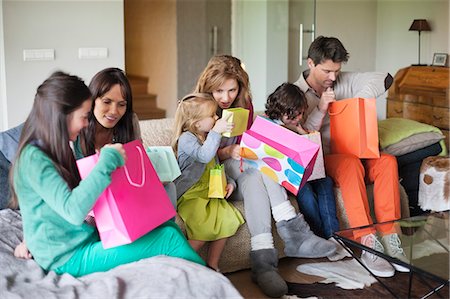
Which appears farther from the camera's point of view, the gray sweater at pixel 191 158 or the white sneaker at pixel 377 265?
the white sneaker at pixel 377 265

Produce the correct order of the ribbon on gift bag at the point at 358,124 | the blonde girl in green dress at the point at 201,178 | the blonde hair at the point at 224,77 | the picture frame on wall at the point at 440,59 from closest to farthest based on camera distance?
the blonde girl in green dress at the point at 201,178, the blonde hair at the point at 224,77, the ribbon on gift bag at the point at 358,124, the picture frame on wall at the point at 440,59

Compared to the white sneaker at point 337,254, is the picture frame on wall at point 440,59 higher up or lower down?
higher up

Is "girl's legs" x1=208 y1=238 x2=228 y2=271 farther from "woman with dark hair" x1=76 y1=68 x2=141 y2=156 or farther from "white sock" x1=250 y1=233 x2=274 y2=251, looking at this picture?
"woman with dark hair" x1=76 y1=68 x2=141 y2=156

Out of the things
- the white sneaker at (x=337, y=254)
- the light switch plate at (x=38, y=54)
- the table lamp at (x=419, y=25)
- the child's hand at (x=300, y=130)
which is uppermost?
the table lamp at (x=419, y=25)

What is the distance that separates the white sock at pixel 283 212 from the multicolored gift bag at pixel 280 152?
8 cm

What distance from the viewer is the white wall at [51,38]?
500 centimetres

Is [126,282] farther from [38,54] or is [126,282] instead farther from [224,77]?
[38,54]

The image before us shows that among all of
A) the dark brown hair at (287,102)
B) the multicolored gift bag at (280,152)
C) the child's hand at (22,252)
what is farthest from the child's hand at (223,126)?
the child's hand at (22,252)

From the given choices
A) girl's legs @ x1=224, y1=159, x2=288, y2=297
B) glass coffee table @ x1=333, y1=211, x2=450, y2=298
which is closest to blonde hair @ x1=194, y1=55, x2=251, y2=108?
girl's legs @ x1=224, y1=159, x2=288, y2=297

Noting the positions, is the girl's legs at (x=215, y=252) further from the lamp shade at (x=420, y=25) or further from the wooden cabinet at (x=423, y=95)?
the lamp shade at (x=420, y=25)

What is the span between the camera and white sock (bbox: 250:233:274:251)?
310 cm

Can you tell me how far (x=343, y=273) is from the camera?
320 cm

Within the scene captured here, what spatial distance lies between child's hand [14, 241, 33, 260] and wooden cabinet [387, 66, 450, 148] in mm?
4161

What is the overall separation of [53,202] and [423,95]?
4.36 m
